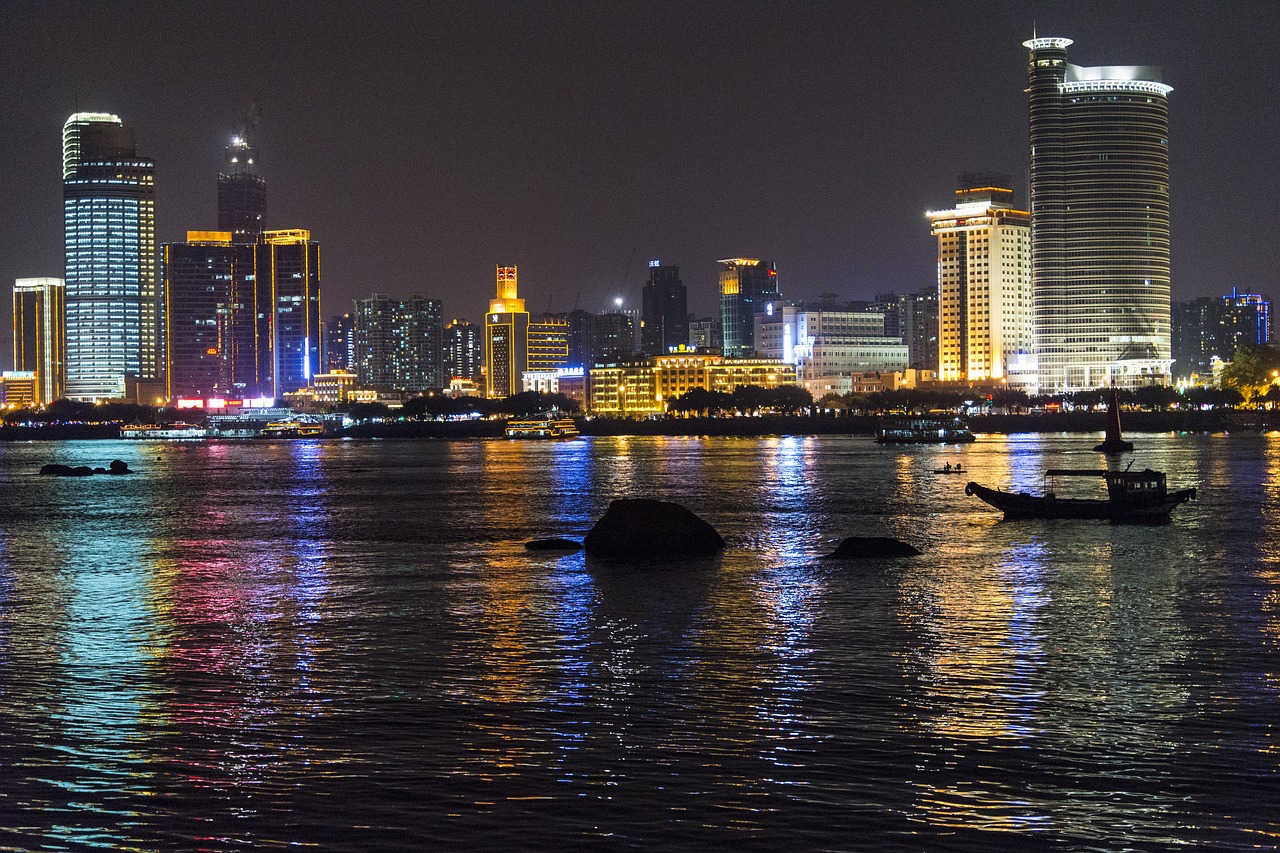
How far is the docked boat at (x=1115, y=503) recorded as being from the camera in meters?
72.8

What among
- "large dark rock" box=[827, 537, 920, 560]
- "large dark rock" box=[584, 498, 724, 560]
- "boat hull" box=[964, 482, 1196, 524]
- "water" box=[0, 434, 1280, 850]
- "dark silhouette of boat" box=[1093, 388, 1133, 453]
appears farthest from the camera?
"dark silhouette of boat" box=[1093, 388, 1133, 453]

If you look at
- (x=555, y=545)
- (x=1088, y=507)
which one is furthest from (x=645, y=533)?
(x=1088, y=507)

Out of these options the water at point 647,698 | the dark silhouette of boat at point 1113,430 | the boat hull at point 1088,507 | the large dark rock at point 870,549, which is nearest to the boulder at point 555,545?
the water at point 647,698

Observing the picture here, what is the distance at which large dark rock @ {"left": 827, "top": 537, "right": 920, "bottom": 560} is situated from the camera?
187ft

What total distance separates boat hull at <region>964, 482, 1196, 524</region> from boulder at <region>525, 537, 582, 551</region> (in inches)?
1077

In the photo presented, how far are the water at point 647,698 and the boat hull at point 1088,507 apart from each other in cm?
760

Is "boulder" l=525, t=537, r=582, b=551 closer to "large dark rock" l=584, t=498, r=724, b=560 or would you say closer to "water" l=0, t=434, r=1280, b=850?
"water" l=0, t=434, r=1280, b=850

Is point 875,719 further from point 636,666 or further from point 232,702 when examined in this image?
point 232,702

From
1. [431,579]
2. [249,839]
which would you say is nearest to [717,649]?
[249,839]

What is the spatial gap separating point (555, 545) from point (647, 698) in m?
33.8

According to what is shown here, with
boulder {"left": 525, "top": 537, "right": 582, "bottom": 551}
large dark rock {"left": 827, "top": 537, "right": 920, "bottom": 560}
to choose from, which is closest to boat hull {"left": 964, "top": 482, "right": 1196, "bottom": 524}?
large dark rock {"left": 827, "top": 537, "right": 920, "bottom": 560}

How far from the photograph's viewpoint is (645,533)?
185 feet

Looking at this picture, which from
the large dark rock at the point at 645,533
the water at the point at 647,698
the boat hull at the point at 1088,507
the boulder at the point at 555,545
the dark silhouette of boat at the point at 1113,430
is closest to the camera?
the water at the point at 647,698

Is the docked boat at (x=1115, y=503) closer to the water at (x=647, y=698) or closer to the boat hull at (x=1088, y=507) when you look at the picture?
the boat hull at (x=1088, y=507)
